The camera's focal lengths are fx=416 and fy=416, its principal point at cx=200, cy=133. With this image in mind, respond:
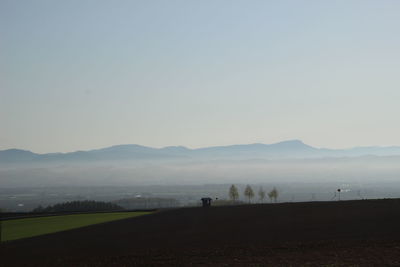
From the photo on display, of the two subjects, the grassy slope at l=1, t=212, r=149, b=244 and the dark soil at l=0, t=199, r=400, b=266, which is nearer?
the dark soil at l=0, t=199, r=400, b=266

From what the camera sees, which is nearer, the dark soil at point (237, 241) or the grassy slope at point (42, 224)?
the dark soil at point (237, 241)

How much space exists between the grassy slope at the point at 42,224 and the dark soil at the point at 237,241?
386 centimetres

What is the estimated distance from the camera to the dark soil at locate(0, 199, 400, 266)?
25156 millimetres

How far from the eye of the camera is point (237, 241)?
30.9 m

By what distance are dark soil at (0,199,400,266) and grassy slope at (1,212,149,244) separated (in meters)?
3.86

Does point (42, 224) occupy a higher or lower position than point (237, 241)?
higher

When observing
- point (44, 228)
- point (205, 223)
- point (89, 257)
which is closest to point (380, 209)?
point (205, 223)

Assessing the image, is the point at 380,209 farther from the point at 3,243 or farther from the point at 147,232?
the point at 3,243

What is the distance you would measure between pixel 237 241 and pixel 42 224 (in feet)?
90.0

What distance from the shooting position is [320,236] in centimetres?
3061

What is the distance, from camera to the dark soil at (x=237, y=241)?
990 inches

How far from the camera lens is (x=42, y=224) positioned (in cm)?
4828

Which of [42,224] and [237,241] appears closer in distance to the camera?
[237,241]

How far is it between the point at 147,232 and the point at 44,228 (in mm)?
14092
